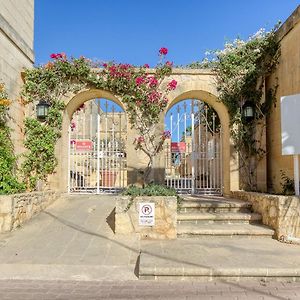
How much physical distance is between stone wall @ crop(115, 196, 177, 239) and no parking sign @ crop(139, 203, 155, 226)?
5cm

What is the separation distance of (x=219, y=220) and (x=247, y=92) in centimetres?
390

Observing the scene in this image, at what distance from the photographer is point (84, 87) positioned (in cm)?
941

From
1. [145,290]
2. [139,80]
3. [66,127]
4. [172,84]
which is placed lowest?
[145,290]

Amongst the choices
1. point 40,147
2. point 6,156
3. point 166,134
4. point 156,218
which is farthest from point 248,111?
point 6,156

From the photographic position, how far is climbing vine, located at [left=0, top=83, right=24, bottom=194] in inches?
299

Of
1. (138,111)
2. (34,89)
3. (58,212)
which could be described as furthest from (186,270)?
→ (34,89)

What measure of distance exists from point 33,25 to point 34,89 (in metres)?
2.35

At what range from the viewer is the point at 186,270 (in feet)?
15.0

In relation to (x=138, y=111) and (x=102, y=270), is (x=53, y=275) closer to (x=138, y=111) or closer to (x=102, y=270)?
(x=102, y=270)

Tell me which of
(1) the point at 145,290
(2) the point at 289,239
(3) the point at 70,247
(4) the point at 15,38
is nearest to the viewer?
(1) the point at 145,290

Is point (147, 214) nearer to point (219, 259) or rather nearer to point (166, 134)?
point (219, 259)

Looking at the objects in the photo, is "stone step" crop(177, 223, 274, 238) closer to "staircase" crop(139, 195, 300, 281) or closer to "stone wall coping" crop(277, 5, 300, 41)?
"staircase" crop(139, 195, 300, 281)

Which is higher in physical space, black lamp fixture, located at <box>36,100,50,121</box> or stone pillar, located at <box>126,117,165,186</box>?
black lamp fixture, located at <box>36,100,50,121</box>

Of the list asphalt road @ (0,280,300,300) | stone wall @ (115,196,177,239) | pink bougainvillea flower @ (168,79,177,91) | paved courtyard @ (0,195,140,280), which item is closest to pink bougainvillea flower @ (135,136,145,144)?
pink bougainvillea flower @ (168,79,177,91)
